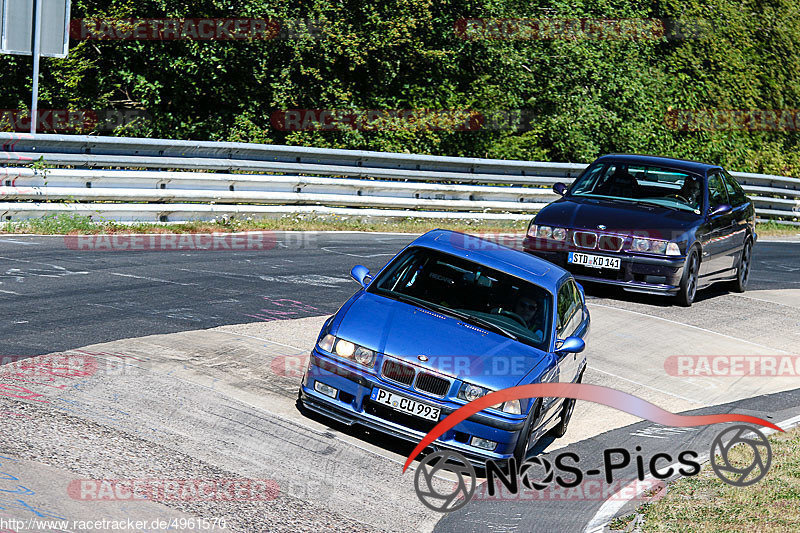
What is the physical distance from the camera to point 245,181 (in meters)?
16.3

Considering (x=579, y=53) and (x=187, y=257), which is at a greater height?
(x=579, y=53)

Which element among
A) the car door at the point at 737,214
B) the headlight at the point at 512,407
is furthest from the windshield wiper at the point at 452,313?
the car door at the point at 737,214

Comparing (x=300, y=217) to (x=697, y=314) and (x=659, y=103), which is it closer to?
(x=697, y=314)

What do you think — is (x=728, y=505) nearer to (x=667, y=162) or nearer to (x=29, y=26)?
(x=667, y=162)

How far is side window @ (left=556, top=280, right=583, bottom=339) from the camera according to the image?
801cm

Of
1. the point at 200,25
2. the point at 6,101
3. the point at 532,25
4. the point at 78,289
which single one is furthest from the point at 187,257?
the point at 532,25

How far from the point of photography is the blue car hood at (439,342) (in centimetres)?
697

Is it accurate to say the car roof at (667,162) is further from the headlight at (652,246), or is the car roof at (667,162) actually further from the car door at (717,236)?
the headlight at (652,246)

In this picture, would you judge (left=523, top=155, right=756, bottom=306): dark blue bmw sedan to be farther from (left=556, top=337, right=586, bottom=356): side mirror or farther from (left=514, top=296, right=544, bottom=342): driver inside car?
(left=556, top=337, right=586, bottom=356): side mirror

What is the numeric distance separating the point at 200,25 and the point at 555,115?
9.55m

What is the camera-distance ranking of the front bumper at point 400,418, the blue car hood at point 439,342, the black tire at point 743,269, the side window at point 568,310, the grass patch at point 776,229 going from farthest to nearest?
1. the grass patch at point 776,229
2. the black tire at point 743,269
3. the side window at point 568,310
4. the blue car hood at point 439,342
5. the front bumper at point 400,418

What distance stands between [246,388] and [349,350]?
1.30 meters

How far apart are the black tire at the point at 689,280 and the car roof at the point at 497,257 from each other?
14.2 feet

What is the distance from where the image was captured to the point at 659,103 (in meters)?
27.3
